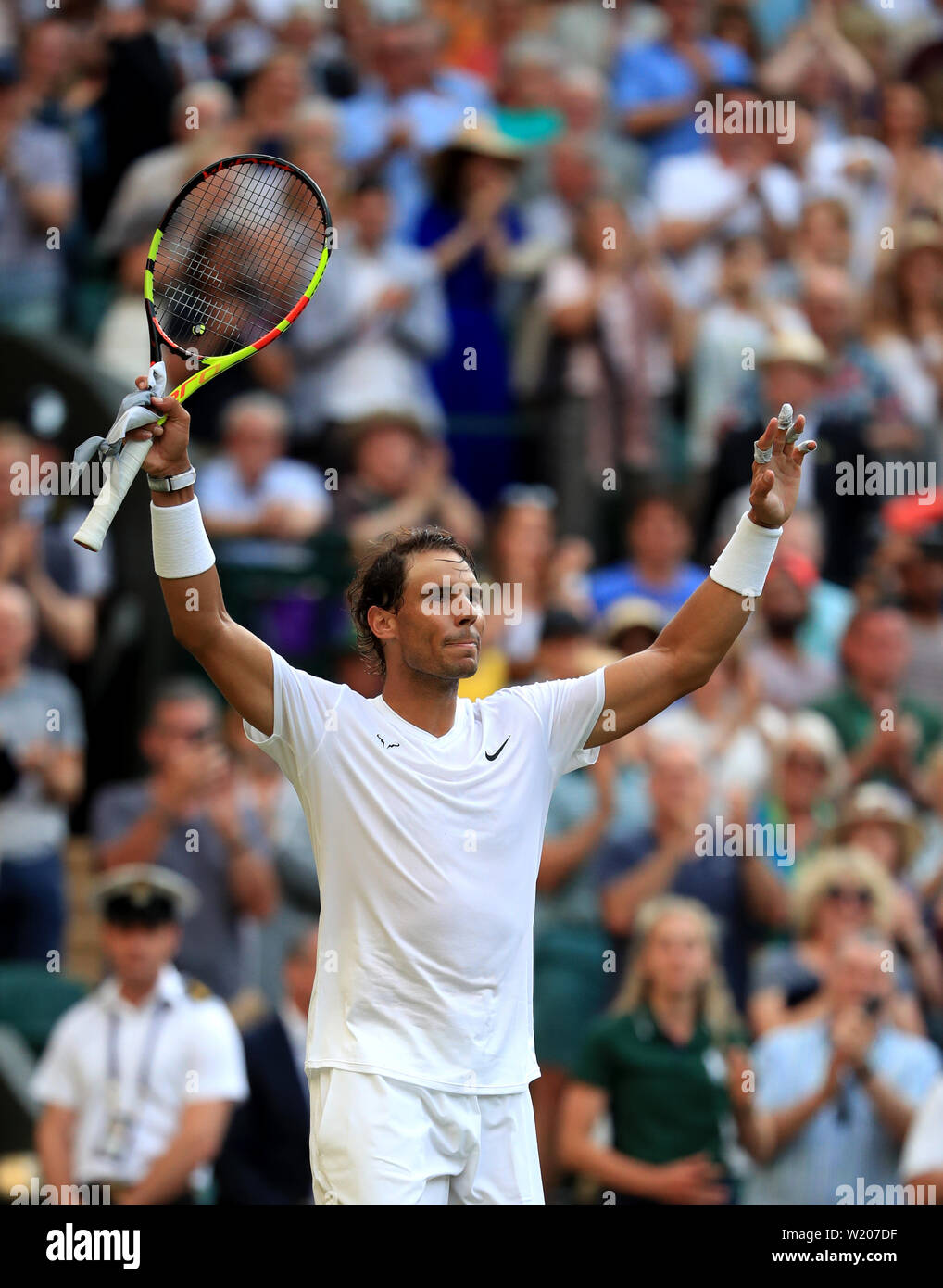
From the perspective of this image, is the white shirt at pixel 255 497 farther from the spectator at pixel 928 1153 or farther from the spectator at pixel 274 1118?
the spectator at pixel 928 1153

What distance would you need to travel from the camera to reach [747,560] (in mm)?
4383

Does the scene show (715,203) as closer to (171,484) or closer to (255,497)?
(255,497)

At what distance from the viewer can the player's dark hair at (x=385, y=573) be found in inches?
173

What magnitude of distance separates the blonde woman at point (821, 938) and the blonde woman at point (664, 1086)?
0.37 metres

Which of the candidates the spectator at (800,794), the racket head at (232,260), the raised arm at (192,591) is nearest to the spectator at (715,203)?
the racket head at (232,260)

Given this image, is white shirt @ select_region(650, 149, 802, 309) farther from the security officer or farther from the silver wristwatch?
the silver wristwatch

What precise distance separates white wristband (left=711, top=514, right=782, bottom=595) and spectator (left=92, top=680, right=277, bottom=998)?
3481 mm

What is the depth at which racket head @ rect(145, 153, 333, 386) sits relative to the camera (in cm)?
456

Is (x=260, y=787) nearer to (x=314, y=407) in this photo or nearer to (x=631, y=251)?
(x=314, y=407)

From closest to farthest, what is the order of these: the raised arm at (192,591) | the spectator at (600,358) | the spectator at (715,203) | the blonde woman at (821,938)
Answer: the raised arm at (192,591) < the blonde woman at (821,938) < the spectator at (600,358) < the spectator at (715,203)

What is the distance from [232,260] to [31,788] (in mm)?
2229

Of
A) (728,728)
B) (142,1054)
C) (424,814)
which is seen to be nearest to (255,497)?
(728,728)

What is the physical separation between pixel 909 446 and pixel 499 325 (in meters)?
1.96

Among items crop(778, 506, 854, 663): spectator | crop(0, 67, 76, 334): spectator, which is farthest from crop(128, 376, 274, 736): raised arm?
crop(0, 67, 76, 334): spectator
